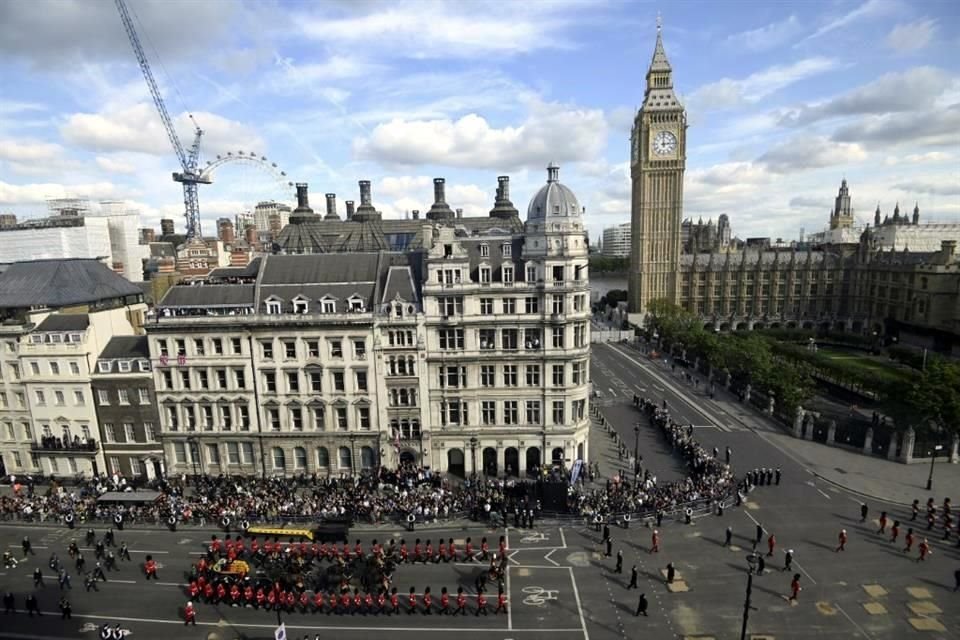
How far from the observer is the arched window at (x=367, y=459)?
167ft

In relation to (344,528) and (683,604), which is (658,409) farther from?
(344,528)

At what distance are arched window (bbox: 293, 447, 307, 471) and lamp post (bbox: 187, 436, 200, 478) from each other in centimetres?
914

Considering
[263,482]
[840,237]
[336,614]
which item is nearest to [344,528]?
[336,614]

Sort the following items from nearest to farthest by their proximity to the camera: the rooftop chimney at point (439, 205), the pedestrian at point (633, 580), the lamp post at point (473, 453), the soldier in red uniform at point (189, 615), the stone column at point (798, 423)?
the soldier in red uniform at point (189, 615), the pedestrian at point (633, 580), the lamp post at point (473, 453), the stone column at point (798, 423), the rooftop chimney at point (439, 205)

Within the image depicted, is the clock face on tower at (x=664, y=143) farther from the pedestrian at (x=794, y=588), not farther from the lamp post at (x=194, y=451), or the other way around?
the lamp post at (x=194, y=451)

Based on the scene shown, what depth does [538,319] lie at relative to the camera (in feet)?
159

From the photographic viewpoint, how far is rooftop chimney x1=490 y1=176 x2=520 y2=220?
123812mm

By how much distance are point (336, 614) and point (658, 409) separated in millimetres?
47523

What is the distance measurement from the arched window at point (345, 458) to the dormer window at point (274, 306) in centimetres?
1398

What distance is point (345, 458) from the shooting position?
51000mm

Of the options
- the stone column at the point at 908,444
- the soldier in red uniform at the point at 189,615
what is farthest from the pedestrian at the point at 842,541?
the soldier in red uniform at the point at 189,615

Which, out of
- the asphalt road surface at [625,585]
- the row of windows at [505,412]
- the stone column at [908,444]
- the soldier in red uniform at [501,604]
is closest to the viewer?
the asphalt road surface at [625,585]

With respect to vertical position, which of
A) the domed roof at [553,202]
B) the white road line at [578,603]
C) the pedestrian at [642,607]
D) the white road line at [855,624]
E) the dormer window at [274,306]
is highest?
the domed roof at [553,202]

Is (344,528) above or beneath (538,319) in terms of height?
beneath
